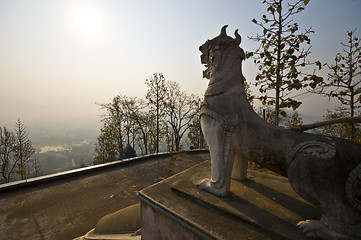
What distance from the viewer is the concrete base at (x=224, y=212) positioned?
6.00ft

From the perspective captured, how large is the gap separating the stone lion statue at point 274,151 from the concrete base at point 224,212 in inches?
9.1

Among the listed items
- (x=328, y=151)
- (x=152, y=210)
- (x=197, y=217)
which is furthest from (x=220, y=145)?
(x=152, y=210)

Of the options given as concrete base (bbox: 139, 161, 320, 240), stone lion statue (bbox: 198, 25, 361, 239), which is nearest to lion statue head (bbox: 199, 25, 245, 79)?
stone lion statue (bbox: 198, 25, 361, 239)

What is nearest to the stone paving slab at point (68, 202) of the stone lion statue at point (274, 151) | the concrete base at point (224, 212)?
the concrete base at point (224, 212)

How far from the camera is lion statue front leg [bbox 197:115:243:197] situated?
2.37 m

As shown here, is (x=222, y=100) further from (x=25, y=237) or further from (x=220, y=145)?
(x=25, y=237)

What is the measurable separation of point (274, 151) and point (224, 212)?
3.30ft

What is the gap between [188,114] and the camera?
61.7 ft

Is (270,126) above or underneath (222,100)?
underneath

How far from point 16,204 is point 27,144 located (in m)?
15.7

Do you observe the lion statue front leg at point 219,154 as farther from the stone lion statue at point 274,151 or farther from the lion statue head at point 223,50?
the lion statue head at point 223,50

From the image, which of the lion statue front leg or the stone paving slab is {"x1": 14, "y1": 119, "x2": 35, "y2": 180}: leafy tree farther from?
the lion statue front leg

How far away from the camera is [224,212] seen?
6.93 feet

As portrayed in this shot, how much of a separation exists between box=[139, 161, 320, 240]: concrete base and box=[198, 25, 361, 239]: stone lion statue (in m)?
0.23
